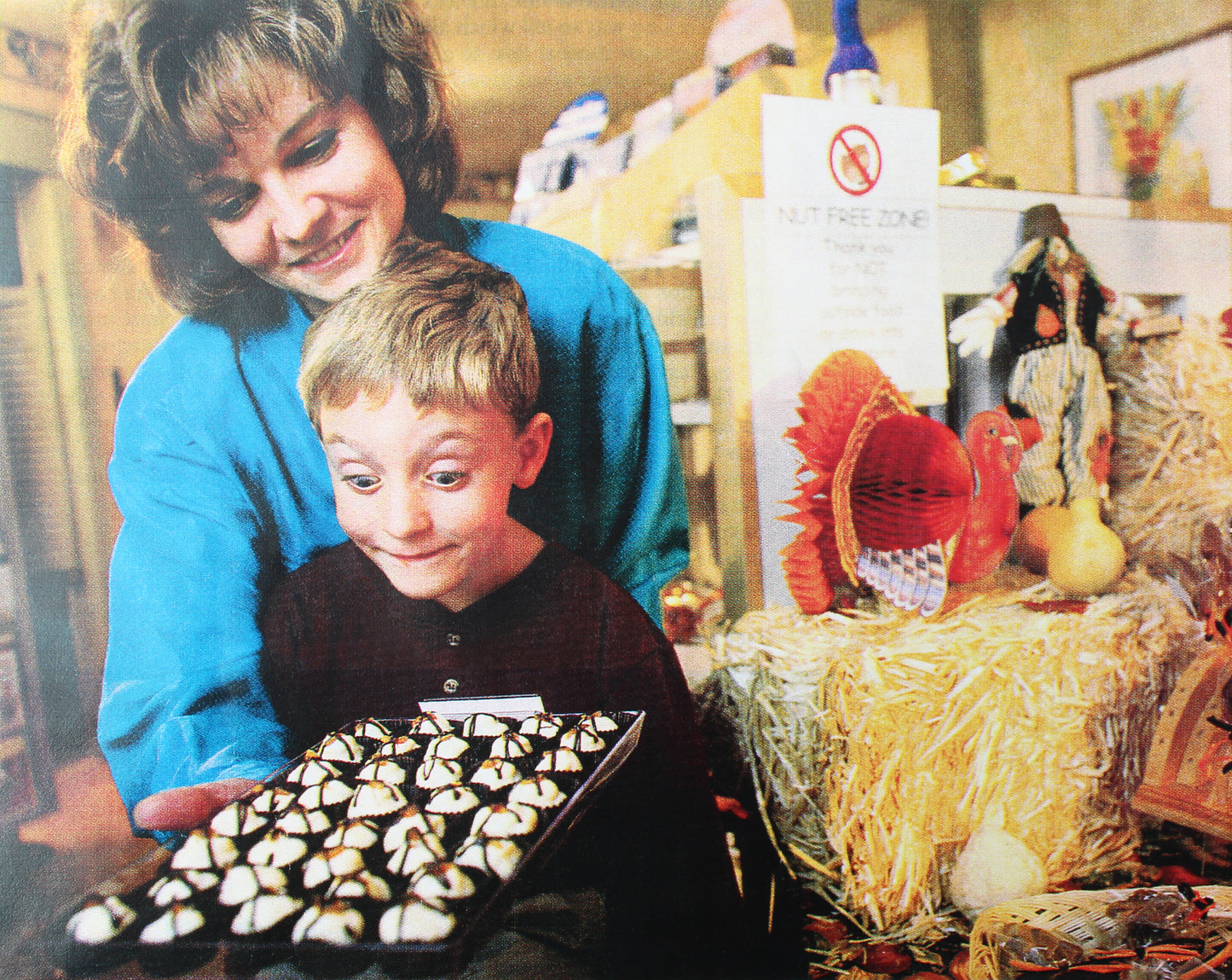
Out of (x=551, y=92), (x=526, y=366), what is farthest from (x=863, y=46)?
(x=526, y=366)

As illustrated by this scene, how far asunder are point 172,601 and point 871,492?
1.11 metres

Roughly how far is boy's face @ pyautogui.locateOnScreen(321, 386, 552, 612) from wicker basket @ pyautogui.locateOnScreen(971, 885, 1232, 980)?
0.92 metres

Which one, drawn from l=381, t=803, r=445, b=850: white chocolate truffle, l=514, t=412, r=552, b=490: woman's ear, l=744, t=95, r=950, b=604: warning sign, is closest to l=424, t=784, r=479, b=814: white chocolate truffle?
l=381, t=803, r=445, b=850: white chocolate truffle

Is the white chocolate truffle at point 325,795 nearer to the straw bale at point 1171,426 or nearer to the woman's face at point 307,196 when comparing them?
the woman's face at point 307,196

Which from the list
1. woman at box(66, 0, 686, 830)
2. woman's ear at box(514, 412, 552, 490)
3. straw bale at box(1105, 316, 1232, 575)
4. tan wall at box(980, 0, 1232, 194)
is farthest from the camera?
straw bale at box(1105, 316, 1232, 575)

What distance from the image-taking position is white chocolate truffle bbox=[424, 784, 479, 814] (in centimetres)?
97

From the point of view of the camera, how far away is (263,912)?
2.92 ft

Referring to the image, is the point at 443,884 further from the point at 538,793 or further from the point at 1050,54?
the point at 1050,54

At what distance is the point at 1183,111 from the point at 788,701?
1399mm

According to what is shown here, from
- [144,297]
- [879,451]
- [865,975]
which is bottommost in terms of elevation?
[865,975]

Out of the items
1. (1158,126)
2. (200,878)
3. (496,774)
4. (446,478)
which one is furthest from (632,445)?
(1158,126)

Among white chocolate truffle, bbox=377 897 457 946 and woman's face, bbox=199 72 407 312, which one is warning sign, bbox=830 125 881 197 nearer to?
woman's face, bbox=199 72 407 312

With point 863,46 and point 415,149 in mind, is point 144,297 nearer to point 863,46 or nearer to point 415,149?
point 415,149

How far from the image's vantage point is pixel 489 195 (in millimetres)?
1069
